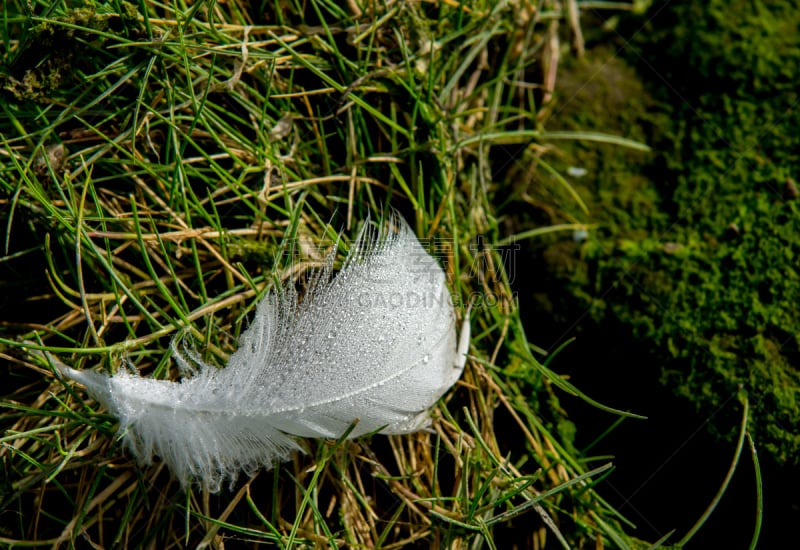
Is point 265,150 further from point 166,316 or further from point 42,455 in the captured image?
point 42,455

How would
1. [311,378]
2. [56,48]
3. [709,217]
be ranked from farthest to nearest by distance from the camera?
[709,217]
[56,48]
[311,378]

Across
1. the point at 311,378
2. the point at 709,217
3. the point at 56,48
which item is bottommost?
the point at 709,217

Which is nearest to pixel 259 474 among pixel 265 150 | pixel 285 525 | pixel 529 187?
pixel 285 525

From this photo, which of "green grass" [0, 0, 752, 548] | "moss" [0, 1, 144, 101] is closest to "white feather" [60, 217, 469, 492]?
"green grass" [0, 0, 752, 548]

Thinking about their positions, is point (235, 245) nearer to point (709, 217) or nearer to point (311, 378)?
point (311, 378)

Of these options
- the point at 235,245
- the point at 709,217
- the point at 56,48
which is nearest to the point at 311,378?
the point at 235,245

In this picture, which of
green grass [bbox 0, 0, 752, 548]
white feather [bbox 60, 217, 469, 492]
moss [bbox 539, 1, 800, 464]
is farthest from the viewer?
moss [bbox 539, 1, 800, 464]

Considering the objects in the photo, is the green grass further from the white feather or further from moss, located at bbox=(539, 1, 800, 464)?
moss, located at bbox=(539, 1, 800, 464)
